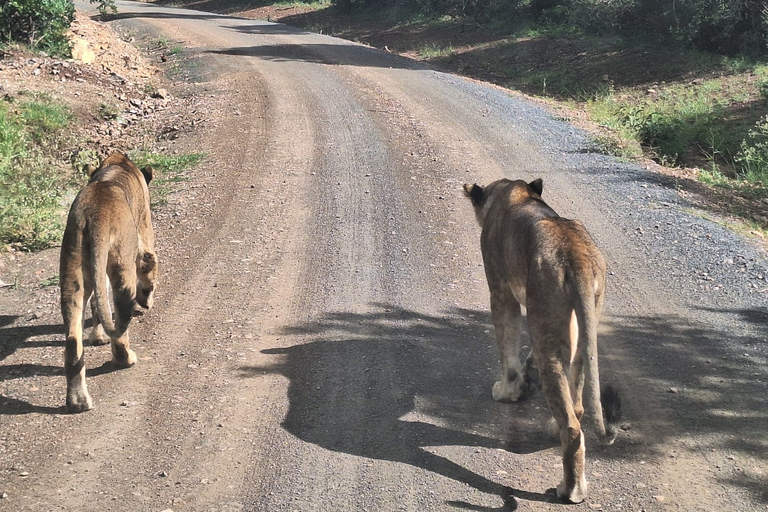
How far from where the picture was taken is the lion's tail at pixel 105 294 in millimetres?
5762

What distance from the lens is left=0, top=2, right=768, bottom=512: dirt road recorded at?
5.11 metres

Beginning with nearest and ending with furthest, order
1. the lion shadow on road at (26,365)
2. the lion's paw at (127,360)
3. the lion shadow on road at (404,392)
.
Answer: the lion shadow on road at (404,392), the lion shadow on road at (26,365), the lion's paw at (127,360)

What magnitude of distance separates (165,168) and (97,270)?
23.0ft

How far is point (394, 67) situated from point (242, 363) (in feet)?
52.2

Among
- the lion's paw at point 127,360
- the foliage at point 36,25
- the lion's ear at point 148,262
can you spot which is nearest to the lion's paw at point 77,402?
the lion's paw at point 127,360

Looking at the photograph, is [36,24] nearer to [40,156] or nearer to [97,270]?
[40,156]

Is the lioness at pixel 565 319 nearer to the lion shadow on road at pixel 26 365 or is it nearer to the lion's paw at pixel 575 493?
the lion's paw at pixel 575 493

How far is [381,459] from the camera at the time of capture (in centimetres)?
536

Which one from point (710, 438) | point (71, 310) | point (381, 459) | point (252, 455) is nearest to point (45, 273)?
point (71, 310)

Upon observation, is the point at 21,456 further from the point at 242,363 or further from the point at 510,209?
the point at 510,209

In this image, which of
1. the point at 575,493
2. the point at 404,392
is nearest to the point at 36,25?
the point at 404,392

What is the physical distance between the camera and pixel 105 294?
582 centimetres

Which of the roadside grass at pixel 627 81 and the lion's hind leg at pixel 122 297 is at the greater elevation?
the roadside grass at pixel 627 81

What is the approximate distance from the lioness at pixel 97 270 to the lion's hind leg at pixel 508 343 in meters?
2.61
